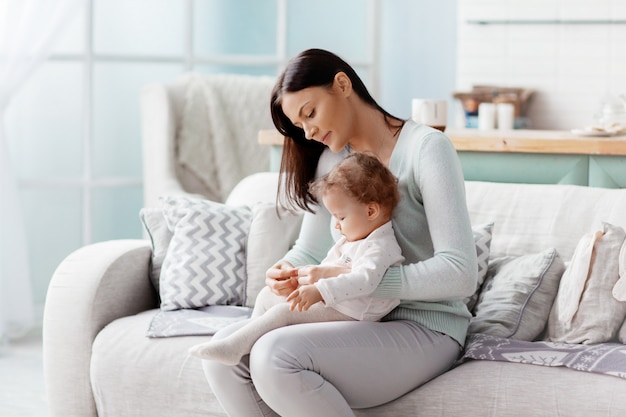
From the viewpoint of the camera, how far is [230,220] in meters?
2.95

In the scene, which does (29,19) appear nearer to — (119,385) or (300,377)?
(119,385)

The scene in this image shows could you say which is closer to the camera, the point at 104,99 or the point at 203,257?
the point at 203,257

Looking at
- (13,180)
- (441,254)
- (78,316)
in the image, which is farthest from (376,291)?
(13,180)

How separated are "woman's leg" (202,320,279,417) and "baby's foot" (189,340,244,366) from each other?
0.11 feet

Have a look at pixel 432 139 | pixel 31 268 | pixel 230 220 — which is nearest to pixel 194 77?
pixel 31 268

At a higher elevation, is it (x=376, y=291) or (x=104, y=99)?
(x=104, y=99)

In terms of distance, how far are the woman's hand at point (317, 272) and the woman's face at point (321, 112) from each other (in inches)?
11.5

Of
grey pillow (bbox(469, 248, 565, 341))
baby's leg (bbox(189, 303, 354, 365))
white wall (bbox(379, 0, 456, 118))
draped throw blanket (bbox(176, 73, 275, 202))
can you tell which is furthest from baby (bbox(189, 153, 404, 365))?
white wall (bbox(379, 0, 456, 118))

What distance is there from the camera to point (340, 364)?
2.10 m

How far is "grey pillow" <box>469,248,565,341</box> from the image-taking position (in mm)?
2492

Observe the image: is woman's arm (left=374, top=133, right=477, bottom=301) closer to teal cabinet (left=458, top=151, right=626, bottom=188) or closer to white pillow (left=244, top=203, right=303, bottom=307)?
white pillow (left=244, top=203, right=303, bottom=307)

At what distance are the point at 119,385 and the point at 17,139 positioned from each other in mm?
2267

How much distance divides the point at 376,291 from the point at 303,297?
163 millimetres

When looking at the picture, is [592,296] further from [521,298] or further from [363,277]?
[363,277]
